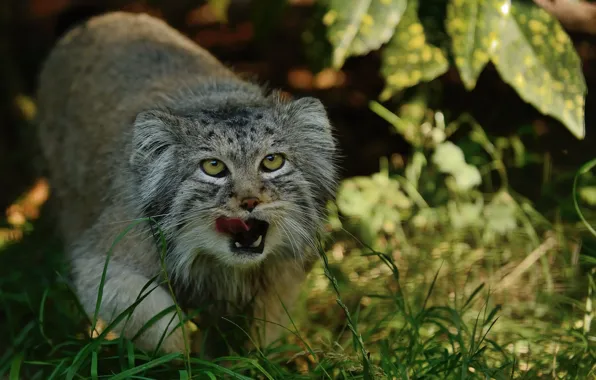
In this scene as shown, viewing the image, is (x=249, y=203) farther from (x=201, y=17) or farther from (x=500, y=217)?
(x=201, y=17)

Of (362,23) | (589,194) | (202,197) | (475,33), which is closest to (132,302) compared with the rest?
(202,197)

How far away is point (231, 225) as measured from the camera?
10.6ft

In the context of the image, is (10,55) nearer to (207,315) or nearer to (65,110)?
(65,110)

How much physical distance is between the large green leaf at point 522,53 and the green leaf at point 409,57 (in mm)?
294

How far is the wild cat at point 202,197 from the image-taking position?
130 inches

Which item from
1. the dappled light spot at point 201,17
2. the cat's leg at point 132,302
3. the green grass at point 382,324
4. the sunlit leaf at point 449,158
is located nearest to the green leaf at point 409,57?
the sunlit leaf at point 449,158

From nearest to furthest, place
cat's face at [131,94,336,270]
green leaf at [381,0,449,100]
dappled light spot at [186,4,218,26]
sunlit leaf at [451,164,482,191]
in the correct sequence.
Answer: cat's face at [131,94,336,270]
green leaf at [381,0,449,100]
sunlit leaf at [451,164,482,191]
dappled light spot at [186,4,218,26]

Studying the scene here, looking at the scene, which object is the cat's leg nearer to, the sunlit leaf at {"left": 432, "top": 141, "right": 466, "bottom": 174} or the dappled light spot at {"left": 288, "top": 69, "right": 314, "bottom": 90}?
the sunlit leaf at {"left": 432, "top": 141, "right": 466, "bottom": 174}

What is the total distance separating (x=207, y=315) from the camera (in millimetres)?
3820

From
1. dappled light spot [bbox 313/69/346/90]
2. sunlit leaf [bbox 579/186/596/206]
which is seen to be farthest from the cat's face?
dappled light spot [bbox 313/69/346/90]

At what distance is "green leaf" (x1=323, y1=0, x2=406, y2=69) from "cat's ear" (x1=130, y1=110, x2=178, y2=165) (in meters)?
1.04

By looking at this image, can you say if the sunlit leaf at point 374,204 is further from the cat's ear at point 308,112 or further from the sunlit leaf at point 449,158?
the cat's ear at point 308,112

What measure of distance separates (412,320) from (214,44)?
5.21 meters

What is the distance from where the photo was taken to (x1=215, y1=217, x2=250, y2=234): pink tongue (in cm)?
322
